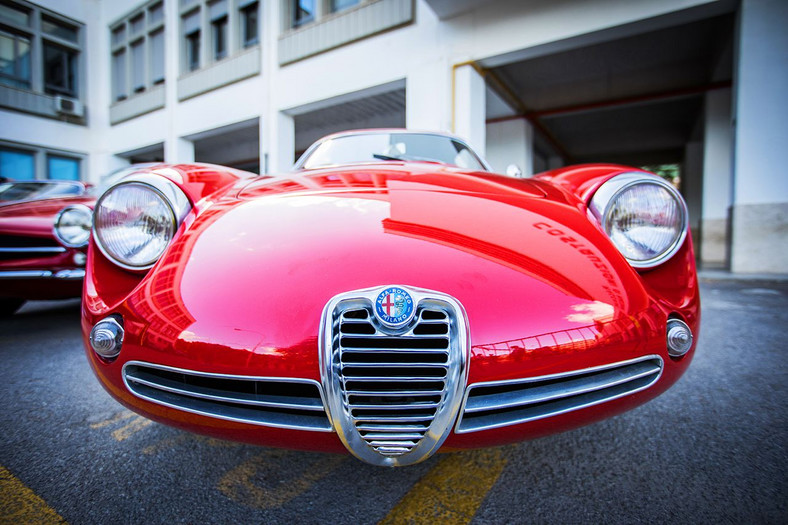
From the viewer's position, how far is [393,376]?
31.1 inches

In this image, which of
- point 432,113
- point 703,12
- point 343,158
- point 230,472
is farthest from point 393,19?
point 230,472

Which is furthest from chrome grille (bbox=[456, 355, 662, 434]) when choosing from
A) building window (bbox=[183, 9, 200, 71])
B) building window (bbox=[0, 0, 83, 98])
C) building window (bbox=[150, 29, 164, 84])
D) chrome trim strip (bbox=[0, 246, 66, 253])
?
building window (bbox=[0, 0, 83, 98])

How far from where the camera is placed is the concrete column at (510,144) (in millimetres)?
9602

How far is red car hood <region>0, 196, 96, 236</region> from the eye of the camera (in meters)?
2.45

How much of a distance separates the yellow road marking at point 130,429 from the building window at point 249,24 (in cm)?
1167

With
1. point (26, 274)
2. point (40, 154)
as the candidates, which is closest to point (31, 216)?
point (26, 274)

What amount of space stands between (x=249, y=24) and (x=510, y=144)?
26.0 ft

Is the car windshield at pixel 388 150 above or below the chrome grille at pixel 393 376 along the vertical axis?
above

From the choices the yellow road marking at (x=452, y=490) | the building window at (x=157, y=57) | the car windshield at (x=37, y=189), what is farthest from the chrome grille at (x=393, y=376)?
the building window at (x=157, y=57)

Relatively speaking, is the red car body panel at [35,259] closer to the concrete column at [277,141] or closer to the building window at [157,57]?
the concrete column at [277,141]

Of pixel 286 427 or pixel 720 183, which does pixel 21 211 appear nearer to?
pixel 286 427

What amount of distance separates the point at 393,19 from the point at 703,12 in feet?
15.7

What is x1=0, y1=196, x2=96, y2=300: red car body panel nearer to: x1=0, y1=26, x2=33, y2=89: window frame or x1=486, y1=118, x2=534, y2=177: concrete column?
x1=486, y1=118, x2=534, y2=177: concrete column

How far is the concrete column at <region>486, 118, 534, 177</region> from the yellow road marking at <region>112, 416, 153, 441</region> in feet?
30.8
